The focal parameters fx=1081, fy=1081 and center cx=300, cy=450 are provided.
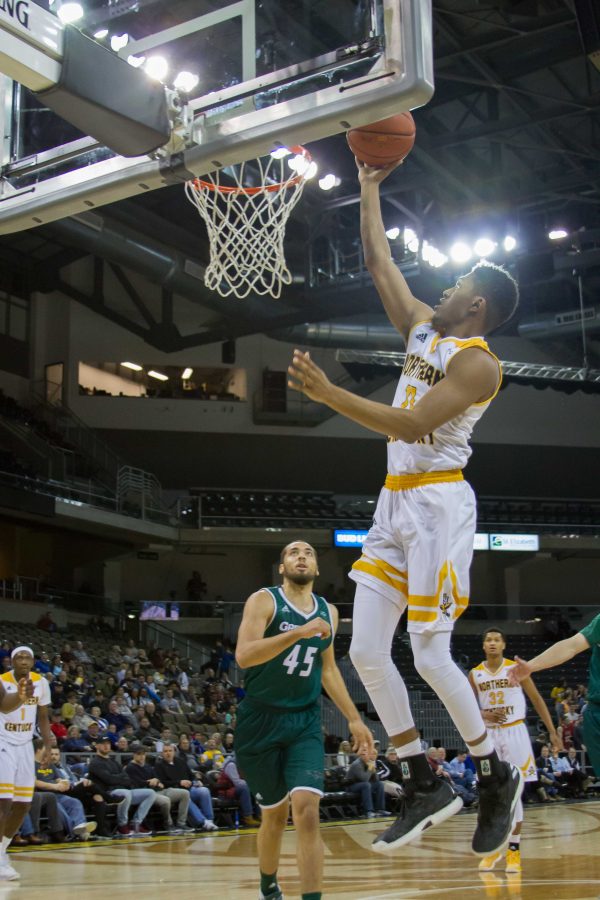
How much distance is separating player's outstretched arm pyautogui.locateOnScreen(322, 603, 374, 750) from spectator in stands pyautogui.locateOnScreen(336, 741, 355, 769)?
9.84 meters

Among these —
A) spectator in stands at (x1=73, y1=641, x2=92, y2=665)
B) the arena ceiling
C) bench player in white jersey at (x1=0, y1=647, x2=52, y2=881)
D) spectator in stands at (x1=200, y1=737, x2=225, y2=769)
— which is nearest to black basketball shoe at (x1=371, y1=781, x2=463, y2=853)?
bench player in white jersey at (x1=0, y1=647, x2=52, y2=881)

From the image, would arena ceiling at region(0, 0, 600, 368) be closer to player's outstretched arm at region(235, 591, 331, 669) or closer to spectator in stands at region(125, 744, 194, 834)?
spectator in stands at region(125, 744, 194, 834)

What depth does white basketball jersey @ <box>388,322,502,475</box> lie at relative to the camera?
4.45 m

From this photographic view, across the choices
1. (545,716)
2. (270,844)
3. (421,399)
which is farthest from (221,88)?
(545,716)

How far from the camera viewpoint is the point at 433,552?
14.1 ft

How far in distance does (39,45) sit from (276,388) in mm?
25786

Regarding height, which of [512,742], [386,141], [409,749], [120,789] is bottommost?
[120,789]

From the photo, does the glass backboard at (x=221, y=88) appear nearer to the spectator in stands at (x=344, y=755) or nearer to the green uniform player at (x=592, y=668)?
the green uniform player at (x=592, y=668)

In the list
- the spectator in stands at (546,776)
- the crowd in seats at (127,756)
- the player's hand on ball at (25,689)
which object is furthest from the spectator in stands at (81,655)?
the player's hand on ball at (25,689)

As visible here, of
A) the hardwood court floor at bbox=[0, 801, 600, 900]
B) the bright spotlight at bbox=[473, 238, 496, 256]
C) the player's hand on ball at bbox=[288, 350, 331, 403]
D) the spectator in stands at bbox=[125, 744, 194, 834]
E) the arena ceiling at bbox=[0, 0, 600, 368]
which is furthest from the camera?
the bright spotlight at bbox=[473, 238, 496, 256]

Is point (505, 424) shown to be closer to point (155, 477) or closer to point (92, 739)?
point (155, 477)

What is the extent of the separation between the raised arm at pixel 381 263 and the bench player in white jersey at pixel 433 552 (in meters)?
0.10

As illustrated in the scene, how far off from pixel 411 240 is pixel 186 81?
15820 mm

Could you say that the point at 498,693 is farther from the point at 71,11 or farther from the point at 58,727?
the point at 71,11
